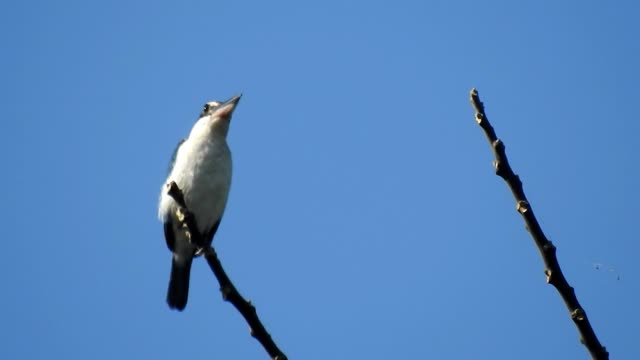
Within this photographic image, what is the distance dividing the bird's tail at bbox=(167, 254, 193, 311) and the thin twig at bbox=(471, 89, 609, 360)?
469 centimetres

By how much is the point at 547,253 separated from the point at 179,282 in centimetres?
495

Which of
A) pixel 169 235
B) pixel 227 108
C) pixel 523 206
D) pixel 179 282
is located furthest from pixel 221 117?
pixel 523 206

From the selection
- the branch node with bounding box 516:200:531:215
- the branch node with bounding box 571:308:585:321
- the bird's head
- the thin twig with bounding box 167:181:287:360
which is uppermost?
the bird's head

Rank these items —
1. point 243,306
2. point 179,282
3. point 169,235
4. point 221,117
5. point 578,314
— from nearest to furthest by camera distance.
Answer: point 578,314
point 243,306
point 179,282
point 169,235
point 221,117

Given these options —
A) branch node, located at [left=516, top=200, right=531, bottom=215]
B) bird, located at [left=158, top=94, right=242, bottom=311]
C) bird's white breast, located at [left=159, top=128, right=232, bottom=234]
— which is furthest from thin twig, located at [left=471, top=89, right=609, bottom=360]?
bird's white breast, located at [left=159, top=128, right=232, bottom=234]

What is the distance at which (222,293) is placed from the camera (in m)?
2.52

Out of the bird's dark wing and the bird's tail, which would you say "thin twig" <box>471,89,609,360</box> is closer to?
the bird's tail

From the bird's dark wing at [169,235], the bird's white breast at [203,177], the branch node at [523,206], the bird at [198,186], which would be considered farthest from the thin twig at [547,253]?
the bird's dark wing at [169,235]

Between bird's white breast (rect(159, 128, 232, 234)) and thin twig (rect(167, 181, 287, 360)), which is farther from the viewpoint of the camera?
bird's white breast (rect(159, 128, 232, 234))

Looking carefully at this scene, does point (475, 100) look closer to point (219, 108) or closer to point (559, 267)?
point (559, 267)

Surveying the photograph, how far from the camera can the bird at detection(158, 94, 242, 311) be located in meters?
6.27

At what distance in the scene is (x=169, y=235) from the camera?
22.0 feet

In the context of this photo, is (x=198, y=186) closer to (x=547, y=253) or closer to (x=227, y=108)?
(x=227, y=108)

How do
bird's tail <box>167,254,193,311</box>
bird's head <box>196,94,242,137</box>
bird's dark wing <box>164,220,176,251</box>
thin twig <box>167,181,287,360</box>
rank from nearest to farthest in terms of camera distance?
thin twig <box>167,181,287,360</box>
bird's tail <box>167,254,193,311</box>
bird's dark wing <box>164,220,176,251</box>
bird's head <box>196,94,242,137</box>
